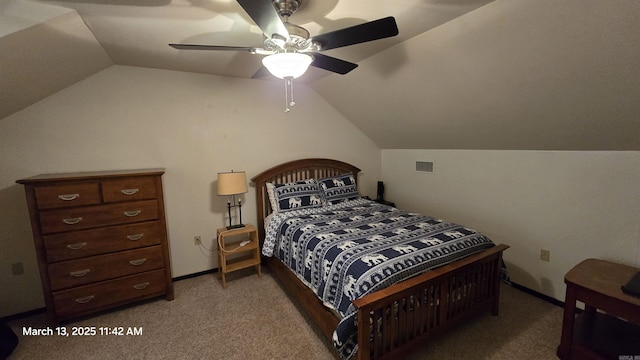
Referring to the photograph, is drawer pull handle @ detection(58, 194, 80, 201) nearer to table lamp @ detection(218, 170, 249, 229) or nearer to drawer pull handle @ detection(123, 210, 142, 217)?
drawer pull handle @ detection(123, 210, 142, 217)

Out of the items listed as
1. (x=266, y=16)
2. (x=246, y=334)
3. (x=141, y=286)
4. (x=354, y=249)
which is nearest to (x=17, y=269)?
Answer: (x=141, y=286)

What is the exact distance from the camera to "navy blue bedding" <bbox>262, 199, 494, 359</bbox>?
1.67 metres

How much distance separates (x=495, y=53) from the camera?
73.7 inches

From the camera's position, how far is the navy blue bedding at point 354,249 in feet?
5.49

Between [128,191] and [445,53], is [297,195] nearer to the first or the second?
[128,191]

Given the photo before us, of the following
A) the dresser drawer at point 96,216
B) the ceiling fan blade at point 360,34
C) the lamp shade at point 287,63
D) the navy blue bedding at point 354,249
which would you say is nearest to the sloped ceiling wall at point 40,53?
the dresser drawer at point 96,216

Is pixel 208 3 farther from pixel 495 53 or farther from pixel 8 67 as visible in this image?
pixel 495 53

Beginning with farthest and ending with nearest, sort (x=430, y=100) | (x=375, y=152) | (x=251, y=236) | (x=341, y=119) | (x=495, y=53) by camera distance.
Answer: (x=375, y=152) < (x=341, y=119) < (x=251, y=236) < (x=430, y=100) < (x=495, y=53)

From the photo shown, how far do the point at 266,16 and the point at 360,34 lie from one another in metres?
0.50

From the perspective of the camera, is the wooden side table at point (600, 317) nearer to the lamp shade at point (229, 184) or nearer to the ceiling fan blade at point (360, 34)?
the ceiling fan blade at point (360, 34)

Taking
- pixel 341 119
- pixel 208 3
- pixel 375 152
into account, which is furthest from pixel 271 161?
pixel 208 3

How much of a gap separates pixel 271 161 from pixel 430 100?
196cm

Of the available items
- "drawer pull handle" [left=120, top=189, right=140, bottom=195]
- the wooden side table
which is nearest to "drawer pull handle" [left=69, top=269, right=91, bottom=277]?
"drawer pull handle" [left=120, top=189, right=140, bottom=195]

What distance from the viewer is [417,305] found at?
178 centimetres
